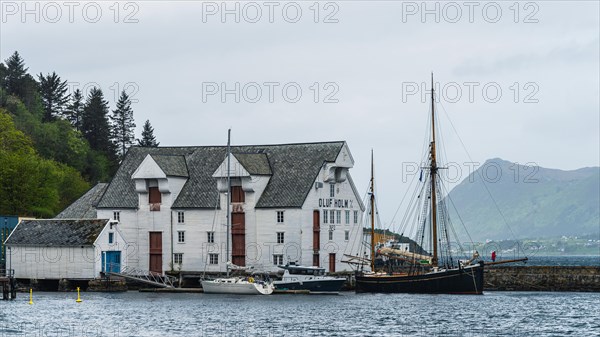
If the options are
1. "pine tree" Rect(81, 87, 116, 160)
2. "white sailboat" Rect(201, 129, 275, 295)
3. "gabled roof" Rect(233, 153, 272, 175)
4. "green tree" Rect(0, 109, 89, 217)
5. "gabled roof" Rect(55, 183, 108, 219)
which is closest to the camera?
"white sailboat" Rect(201, 129, 275, 295)

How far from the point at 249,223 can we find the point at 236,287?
26.7ft

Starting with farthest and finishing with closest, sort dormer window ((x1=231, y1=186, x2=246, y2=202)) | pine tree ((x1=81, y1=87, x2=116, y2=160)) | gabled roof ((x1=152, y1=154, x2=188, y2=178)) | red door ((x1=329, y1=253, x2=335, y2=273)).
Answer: pine tree ((x1=81, y1=87, x2=116, y2=160)) < gabled roof ((x1=152, y1=154, x2=188, y2=178)) < dormer window ((x1=231, y1=186, x2=246, y2=202)) < red door ((x1=329, y1=253, x2=335, y2=273))

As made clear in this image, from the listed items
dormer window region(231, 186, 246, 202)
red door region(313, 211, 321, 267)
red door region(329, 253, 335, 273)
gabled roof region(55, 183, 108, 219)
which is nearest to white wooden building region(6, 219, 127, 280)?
gabled roof region(55, 183, 108, 219)

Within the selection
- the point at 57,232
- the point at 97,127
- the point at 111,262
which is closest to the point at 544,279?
the point at 111,262

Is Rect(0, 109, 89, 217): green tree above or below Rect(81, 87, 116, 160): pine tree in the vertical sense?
below

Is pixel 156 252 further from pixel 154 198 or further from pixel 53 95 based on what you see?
pixel 53 95

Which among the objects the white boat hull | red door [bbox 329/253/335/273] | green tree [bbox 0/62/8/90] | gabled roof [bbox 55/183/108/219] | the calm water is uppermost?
green tree [bbox 0/62/8/90]

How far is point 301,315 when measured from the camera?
256 feet

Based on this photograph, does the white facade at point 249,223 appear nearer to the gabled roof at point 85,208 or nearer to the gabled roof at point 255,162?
Result: the gabled roof at point 255,162

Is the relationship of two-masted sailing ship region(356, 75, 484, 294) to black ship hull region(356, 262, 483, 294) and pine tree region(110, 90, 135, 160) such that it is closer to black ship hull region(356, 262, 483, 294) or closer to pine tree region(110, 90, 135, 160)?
black ship hull region(356, 262, 483, 294)

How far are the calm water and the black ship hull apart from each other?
5.83 feet

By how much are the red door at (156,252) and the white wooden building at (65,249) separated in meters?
3.21

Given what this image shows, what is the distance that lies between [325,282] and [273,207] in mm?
9286

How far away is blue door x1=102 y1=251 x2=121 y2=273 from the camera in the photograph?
340ft
